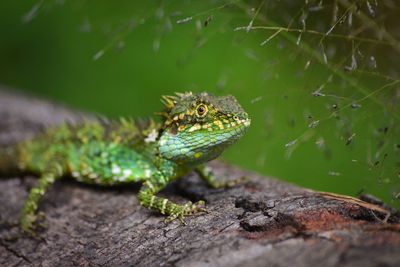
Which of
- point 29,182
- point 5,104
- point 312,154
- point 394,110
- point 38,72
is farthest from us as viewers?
point 38,72

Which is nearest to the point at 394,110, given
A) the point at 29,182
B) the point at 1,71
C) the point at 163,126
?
the point at 163,126

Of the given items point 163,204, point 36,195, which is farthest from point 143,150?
point 36,195

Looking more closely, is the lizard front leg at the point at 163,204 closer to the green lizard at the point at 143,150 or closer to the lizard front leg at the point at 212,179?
the green lizard at the point at 143,150

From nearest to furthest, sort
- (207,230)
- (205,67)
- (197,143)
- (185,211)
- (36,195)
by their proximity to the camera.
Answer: (207,230) → (185,211) → (197,143) → (36,195) → (205,67)

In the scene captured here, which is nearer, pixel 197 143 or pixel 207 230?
pixel 207 230

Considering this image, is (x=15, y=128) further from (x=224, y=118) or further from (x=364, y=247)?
(x=364, y=247)

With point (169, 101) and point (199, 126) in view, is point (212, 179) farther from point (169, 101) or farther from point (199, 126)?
point (169, 101)

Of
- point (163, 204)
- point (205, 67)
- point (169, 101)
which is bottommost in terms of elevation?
point (163, 204)
